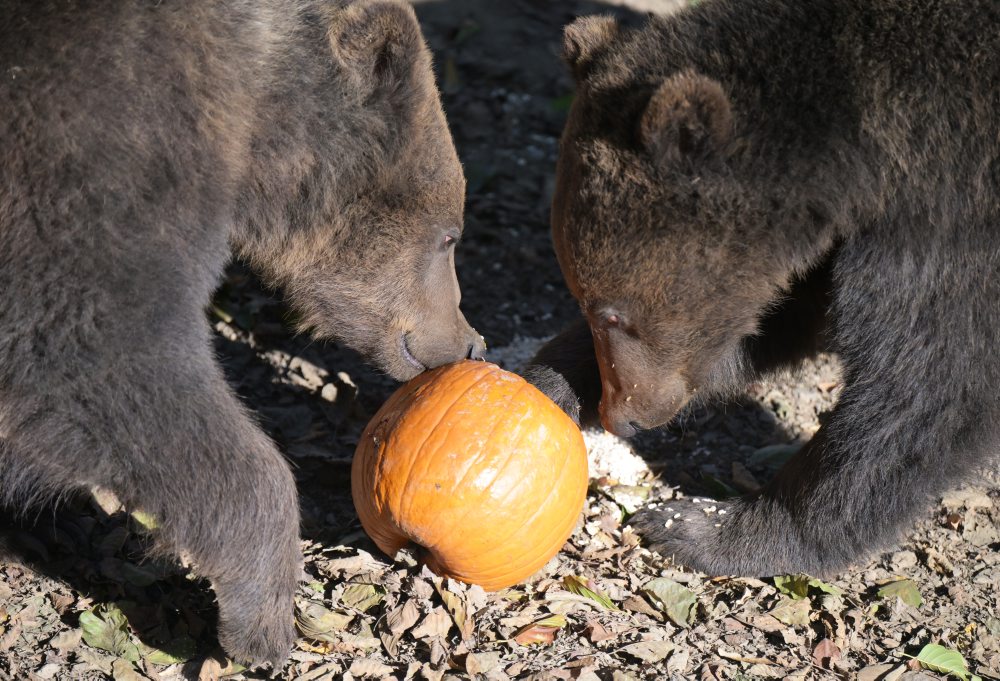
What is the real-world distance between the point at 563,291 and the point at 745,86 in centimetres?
317

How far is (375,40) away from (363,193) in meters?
0.67

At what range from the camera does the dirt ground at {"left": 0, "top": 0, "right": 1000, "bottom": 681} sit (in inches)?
175

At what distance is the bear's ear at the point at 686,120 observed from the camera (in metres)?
4.18

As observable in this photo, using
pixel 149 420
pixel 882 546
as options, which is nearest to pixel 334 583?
pixel 149 420

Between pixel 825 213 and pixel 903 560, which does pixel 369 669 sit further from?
pixel 903 560

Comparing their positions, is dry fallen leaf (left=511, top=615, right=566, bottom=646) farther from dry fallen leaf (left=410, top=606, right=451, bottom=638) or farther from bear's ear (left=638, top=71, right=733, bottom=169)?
bear's ear (left=638, top=71, right=733, bottom=169)

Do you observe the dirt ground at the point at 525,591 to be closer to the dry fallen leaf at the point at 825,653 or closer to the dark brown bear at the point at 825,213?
the dry fallen leaf at the point at 825,653

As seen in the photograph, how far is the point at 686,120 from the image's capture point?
4.25 m

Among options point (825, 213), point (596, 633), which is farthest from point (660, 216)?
point (596, 633)

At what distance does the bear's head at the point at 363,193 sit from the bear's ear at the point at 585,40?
693 millimetres

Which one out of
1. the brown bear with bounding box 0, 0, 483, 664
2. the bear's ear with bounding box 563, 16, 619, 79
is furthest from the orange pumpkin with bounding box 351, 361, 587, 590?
the bear's ear with bounding box 563, 16, 619, 79

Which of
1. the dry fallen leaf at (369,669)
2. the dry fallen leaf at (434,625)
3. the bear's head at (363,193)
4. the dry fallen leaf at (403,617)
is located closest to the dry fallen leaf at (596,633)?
the dry fallen leaf at (434,625)

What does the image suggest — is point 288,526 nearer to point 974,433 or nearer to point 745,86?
point 745,86

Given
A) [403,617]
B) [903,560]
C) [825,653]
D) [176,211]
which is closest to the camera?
[176,211]
